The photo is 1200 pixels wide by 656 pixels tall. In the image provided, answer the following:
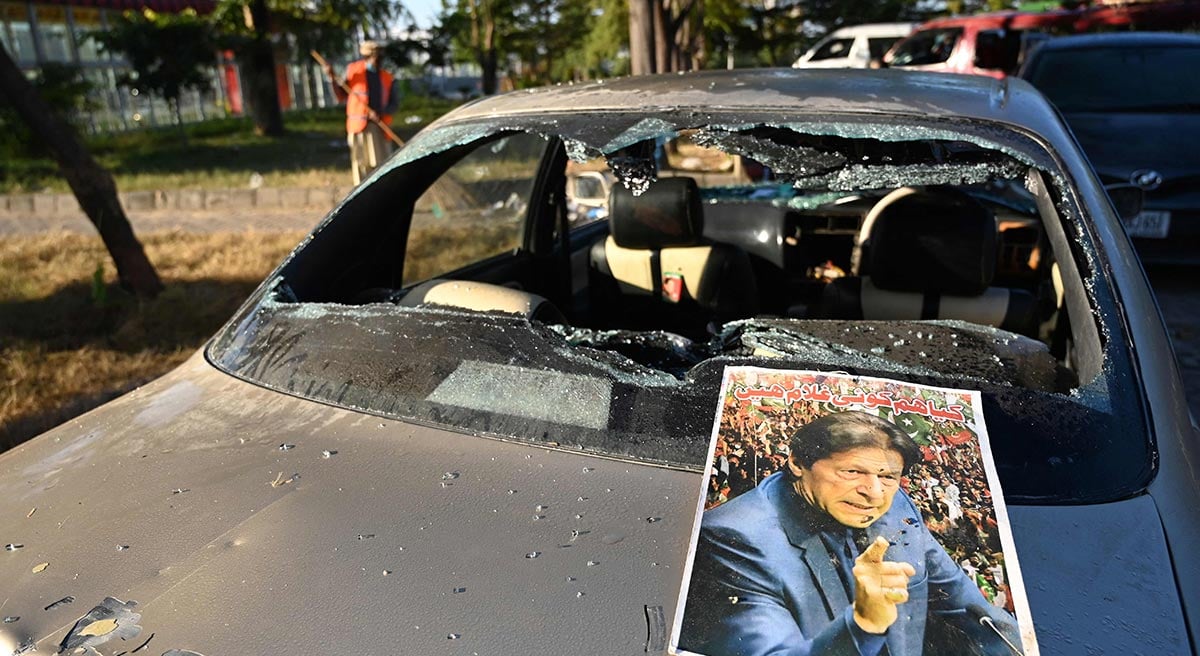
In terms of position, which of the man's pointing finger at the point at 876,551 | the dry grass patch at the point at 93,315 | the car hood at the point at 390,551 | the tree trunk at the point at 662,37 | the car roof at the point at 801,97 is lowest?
the dry grass patch at the point at 93,315

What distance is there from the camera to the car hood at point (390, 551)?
3.34 feet

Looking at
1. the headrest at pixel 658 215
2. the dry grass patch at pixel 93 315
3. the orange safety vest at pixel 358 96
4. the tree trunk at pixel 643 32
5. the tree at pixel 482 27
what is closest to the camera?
the headrest at pixel 658 215

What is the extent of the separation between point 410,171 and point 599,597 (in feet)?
5.02

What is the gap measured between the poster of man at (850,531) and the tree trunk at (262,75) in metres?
15.5

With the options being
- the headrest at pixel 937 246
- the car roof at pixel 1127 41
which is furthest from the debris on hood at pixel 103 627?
the car roof at pixel 1127 41

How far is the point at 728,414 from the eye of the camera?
1296 mm

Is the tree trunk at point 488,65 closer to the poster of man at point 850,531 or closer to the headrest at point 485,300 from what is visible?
the headrest at point 485,300

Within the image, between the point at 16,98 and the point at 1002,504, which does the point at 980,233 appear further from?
the point at 16,98

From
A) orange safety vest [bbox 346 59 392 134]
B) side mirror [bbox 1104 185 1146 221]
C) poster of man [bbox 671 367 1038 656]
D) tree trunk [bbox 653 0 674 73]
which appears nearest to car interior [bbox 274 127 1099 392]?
side mirror [bbox 1104 185 1146 221]

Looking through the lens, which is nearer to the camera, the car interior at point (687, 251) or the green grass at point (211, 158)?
the car interior at point (687, 251)

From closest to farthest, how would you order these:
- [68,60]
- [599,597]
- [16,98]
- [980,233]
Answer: [599,597]
[980,233]
[16,98]
[68,60]

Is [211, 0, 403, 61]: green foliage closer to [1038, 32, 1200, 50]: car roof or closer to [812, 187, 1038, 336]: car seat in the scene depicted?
[1038, 32, 1200, 50]: car roof

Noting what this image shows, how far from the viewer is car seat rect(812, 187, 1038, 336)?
6.83ft

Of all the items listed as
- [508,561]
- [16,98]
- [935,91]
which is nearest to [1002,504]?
[508,561]
